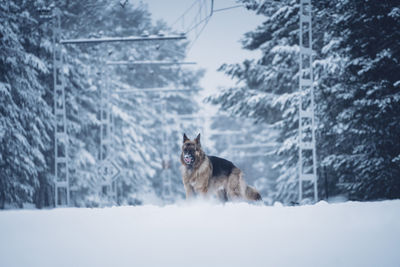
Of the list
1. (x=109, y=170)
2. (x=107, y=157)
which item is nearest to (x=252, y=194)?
(x=107, y=157)

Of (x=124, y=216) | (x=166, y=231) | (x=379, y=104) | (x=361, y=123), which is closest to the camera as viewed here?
(x=166, y=231)

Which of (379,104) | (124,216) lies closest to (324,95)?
(379,104)

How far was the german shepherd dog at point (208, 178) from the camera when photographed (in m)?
8.39

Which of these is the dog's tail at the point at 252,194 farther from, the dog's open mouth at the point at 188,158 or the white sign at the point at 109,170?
the white sign at the point at 109,170

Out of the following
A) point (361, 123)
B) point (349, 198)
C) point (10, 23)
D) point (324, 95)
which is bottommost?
point (349, 198)

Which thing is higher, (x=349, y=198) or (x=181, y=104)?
(x=181, y=104)

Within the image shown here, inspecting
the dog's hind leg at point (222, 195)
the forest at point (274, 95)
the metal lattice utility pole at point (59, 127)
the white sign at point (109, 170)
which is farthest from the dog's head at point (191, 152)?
the white sign at point (109, 170)

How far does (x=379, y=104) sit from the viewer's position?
13.1 meters

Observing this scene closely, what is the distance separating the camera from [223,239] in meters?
4.87

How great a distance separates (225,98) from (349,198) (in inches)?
299

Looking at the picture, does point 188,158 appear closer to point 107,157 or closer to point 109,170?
point 107,157

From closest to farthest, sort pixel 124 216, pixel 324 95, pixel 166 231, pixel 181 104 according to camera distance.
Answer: pixel 166 231 → pixel 124 216 → pixel 324 95 → pixel 181 104

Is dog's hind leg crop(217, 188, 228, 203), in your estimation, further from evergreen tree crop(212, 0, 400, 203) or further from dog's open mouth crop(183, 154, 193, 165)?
evergreen tree crop(212, 0, 400, 203)

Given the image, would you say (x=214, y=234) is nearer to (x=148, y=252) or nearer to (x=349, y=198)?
(x=148, y=252)
